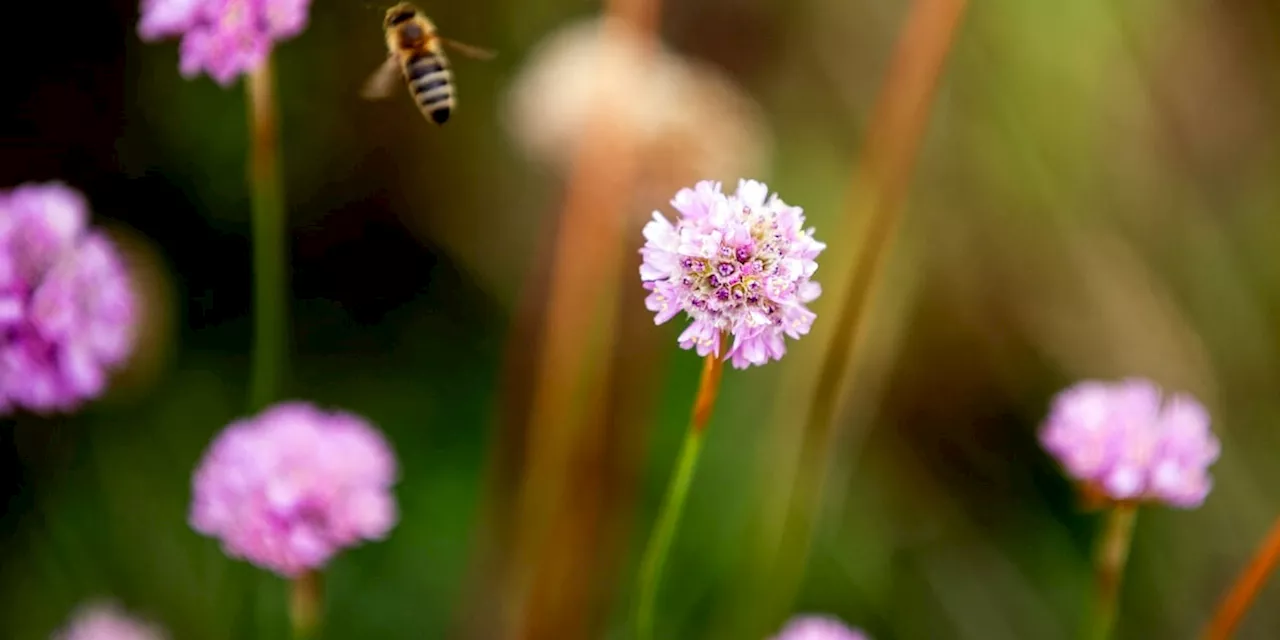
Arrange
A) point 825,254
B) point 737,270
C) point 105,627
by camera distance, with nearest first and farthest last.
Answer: point 737,270 < point 105,627 < point 825,254

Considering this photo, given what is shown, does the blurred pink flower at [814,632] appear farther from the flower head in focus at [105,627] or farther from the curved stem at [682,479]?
the flower head in focus at [105,627]

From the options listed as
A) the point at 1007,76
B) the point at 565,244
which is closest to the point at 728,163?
the point at 565,244

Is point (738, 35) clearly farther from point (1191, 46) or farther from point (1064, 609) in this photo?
point (1064, 609)

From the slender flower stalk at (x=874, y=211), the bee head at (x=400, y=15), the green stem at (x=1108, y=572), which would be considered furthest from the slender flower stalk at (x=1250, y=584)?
the bee head at (x=400, y=15)

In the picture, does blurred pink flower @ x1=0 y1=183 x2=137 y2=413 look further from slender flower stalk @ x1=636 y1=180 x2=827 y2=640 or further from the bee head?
slender flower stalk @ x1=636 y1=180 x2=827 y2=640

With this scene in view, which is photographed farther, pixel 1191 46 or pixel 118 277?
pixel 1191 46

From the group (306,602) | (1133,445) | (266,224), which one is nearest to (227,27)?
(266,224)

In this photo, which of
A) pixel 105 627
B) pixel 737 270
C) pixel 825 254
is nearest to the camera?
pixel 737 270

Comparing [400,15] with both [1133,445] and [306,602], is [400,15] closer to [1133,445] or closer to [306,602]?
[306,602]
